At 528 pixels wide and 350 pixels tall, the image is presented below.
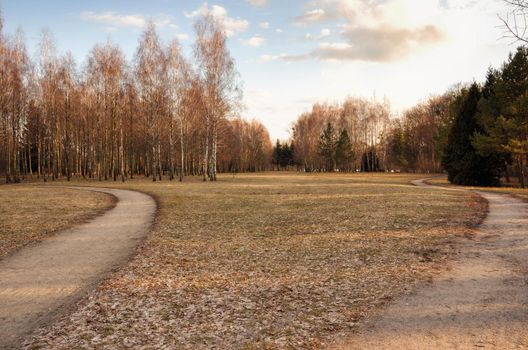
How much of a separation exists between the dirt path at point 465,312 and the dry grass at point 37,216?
9.81 meters

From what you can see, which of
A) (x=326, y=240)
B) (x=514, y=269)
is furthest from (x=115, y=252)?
(x=514, y=269)

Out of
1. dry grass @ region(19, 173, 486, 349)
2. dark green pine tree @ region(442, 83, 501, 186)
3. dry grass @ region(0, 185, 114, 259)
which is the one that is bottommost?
dry grass @ region(19, 173, 486, 349)

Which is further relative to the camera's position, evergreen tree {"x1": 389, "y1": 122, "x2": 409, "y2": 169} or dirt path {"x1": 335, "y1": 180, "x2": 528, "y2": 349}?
evergreen tree {"x1": 389, "y1": 122, "x2": 409, "y2": 169}

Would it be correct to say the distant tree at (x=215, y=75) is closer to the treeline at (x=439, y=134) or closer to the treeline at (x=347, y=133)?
the treeline at (x=439, y=134)

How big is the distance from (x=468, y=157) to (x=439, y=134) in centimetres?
2040

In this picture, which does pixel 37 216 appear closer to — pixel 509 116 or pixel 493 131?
pixel 493 131

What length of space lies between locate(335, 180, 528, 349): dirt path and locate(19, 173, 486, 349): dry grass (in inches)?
14.6

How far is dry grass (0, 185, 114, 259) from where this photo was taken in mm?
11445

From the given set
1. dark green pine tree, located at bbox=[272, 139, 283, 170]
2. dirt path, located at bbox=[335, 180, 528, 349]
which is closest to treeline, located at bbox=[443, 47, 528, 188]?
dirt path, located at bbox=[335, 180, 528, 349]

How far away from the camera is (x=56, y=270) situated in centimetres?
817

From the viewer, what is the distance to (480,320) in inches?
209

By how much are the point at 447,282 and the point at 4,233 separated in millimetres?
13426

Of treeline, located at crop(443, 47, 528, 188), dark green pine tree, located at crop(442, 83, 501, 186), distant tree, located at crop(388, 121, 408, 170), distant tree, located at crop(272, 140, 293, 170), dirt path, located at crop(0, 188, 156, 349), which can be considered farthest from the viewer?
distant tree, located at crop(272, 140, 293, 170)

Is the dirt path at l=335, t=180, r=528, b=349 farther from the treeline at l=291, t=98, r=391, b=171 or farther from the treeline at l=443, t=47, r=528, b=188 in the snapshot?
the treeline at l=291, t=98, r=391, b=171
